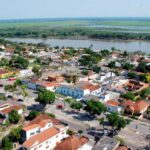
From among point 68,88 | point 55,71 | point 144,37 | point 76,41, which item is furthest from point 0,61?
point 144,37

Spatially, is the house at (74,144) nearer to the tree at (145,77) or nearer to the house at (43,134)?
the house at (43,134)

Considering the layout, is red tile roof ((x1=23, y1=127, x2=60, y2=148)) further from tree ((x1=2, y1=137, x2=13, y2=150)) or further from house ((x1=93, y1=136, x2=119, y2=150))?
house ((x1=93, y1=136, x2=119, y2=150))

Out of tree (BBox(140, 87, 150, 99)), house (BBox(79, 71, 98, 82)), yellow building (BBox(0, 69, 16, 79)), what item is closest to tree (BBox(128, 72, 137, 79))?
house (BBox(79, 71, 98, 82))

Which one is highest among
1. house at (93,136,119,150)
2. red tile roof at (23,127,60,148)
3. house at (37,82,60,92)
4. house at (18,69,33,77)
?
red tile roof at (23,127,60,148)

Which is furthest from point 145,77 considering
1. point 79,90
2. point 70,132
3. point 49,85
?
point 70,132

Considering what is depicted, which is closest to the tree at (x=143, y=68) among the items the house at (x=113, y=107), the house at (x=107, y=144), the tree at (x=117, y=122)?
the house at (x=113, y=107)

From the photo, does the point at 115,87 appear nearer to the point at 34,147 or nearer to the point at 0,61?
the point at 34,147

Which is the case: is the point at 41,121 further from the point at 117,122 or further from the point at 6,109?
the point at 117,122
